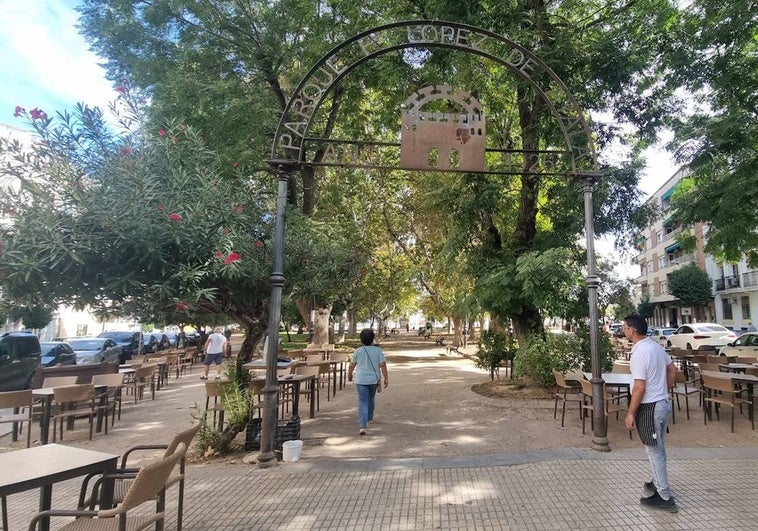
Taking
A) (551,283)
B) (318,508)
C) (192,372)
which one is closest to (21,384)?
(192,372)

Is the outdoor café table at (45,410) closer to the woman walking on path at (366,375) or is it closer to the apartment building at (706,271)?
the woman walking on path at (366,375)

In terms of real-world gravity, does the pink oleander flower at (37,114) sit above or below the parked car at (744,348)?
above

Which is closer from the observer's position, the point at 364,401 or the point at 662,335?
the point at 364,401

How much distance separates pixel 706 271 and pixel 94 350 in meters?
45.7

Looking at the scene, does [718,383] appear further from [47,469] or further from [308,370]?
[47,469]

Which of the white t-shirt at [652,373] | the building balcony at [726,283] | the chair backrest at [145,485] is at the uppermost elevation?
the building balcony at [726,283]

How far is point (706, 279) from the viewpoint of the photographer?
3678cm

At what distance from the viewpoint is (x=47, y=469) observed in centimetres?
302

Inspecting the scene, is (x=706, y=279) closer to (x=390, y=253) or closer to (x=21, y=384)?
(x=390, y=253)

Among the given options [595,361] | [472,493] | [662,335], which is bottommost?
[472,493]

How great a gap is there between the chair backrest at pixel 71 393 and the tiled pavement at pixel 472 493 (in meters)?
2.49

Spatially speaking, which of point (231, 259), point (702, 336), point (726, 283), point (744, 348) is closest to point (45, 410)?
point (231, 259)

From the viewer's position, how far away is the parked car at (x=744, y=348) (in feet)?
50.5

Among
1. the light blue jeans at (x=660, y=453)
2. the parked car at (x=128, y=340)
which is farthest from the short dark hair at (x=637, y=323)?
the parked car at (x=128, y=340)
